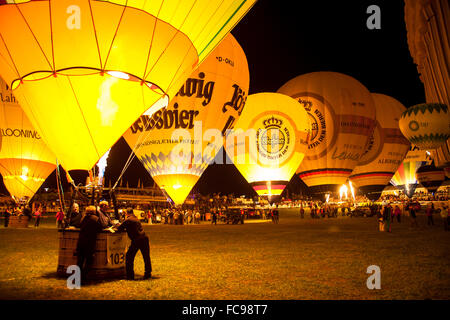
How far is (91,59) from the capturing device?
616 centimetres

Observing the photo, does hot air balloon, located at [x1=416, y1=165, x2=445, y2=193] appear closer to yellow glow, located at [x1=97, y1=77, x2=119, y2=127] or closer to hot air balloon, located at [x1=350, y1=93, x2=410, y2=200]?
hot air balloon, located at [x1=350, y1=93, x2=410, y2=200]

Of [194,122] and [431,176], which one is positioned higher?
[194,122]

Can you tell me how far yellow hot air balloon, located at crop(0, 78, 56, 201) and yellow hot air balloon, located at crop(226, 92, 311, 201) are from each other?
11.1 m

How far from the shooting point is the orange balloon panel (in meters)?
30.0

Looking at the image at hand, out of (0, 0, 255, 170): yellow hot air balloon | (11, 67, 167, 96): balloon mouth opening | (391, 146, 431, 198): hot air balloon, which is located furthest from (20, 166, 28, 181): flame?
(391, 146, 431, 198): hot air balloon

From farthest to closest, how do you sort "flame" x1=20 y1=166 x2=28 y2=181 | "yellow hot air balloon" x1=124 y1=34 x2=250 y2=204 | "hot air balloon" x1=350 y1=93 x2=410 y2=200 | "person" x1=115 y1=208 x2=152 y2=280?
"hot air balloon" x1=350 y1=93 x2=410 y2=200
"flame" x1=20 y1=166 x2=28 y2=181
"yellow hot air balloon" x1=124 y1=34 x2=250 y2=204
"person" x1=115 y1=208 x2=152 y2=280

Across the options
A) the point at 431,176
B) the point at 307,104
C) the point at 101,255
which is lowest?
the point at 101,255

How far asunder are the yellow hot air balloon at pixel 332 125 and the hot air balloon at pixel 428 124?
683 cm

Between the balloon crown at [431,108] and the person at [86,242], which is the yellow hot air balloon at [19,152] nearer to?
the person at [86,242]

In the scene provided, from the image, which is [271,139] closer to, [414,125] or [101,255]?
[414,125]

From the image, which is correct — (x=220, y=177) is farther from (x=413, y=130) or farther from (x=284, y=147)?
(x=413, y=130)

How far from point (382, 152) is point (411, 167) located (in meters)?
10.0

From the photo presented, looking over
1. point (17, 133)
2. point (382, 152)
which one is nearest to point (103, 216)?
point (17, 133)
